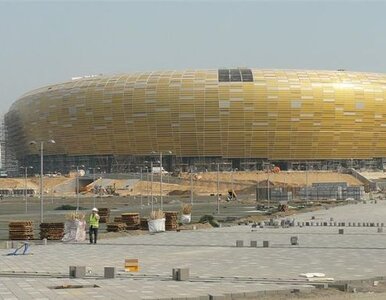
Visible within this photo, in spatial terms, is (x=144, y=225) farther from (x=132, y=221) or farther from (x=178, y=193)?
(x=178, y=193)

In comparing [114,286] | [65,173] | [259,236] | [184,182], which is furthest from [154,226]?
[65,173]

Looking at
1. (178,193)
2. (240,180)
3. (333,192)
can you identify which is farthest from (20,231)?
(240,180)

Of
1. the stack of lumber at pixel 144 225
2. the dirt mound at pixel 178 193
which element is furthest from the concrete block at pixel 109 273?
the dirt mound at pixel 178 193

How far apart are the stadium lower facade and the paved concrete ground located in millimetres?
95081

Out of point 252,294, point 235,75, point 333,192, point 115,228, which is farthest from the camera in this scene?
point 235,75

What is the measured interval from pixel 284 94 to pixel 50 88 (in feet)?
154

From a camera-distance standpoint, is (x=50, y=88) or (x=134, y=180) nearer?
(x=134, y=180)

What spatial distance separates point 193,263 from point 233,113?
360ft

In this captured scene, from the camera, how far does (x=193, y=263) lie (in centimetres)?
2377

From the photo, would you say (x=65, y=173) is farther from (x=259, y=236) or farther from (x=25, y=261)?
(x=25, y=261)

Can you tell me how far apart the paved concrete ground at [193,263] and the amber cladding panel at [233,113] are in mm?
95088

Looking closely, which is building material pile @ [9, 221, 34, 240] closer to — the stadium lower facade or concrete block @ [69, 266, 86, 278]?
concrete block @ [69, 266, 86, 278]

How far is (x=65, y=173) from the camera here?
150m

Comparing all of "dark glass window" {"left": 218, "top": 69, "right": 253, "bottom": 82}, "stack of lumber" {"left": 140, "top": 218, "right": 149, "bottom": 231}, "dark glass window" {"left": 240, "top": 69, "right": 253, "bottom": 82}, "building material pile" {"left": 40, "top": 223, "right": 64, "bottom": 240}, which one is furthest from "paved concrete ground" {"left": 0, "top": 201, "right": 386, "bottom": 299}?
"dark glass window" {"left": 240, "top": 69, "right": 253, "bottom": 82}
